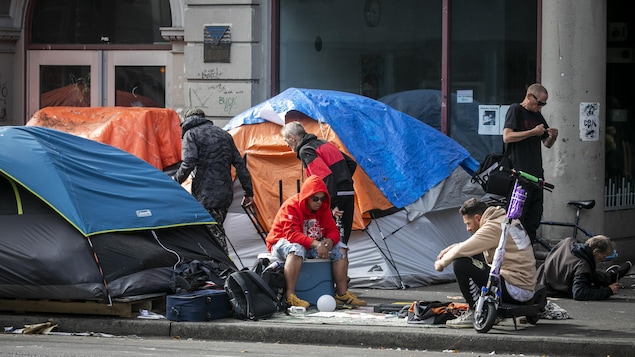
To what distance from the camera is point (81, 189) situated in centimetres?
1049

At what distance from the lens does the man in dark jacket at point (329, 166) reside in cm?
1107

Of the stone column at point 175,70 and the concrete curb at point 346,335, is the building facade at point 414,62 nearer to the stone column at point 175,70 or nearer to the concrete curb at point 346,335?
the stone column at point 175,70

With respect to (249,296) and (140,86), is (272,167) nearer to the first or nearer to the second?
(249,296)

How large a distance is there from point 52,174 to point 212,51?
524cm

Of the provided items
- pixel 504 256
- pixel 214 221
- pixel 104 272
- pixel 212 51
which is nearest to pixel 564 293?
pixel 504 256

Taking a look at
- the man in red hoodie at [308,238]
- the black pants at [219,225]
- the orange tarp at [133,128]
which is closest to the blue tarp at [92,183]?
the black pants at [219,225]

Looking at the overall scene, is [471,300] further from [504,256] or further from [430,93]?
[430,93]

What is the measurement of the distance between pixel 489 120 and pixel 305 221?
15.0 feet

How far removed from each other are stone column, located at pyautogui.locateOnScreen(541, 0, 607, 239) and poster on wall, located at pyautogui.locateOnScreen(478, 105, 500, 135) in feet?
3.36

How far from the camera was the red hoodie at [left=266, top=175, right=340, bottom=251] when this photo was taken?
10.5m

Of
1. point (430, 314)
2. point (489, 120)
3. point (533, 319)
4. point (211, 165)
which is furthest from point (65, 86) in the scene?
point (533, 319)

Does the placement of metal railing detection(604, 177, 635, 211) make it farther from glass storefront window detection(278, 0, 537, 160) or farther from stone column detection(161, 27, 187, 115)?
stone column detection(161, 27, 187, 115)

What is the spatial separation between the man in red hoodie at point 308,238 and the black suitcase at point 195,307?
744 mm

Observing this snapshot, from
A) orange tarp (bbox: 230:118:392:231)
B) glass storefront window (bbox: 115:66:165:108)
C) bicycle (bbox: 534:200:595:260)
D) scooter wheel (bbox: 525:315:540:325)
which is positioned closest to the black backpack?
scooter wheel (bbox: 525:315:540:325)
